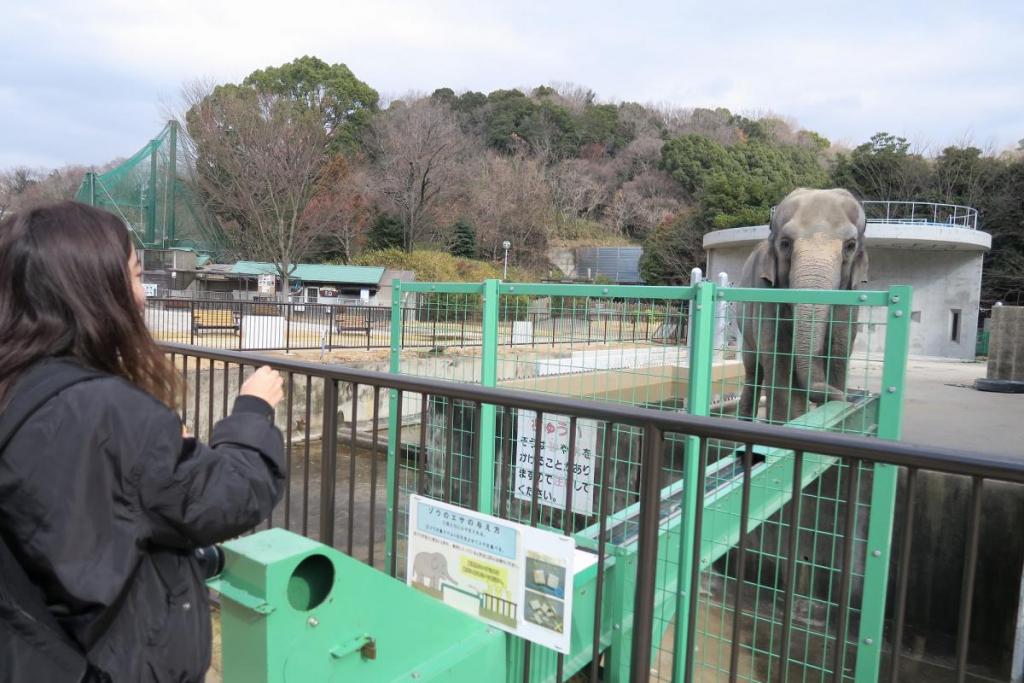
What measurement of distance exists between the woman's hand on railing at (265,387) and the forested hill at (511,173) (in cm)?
2894

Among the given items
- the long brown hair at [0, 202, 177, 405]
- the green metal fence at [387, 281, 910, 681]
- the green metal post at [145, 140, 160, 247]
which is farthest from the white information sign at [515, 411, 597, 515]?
the green metal post at [145, 140, 160, 247]

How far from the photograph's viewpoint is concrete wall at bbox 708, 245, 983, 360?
2334cm

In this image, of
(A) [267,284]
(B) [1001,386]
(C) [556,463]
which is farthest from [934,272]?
(A) [267,284]

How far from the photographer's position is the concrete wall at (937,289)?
76.6 ft

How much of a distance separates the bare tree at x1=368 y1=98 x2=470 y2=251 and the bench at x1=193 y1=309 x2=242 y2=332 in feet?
90.7

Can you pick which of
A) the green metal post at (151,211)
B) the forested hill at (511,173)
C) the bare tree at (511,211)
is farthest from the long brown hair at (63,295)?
the bare tree at (511,211)

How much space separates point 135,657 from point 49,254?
2.69 ft

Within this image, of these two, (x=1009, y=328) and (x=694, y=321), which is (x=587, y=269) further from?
(x=694, y=321)

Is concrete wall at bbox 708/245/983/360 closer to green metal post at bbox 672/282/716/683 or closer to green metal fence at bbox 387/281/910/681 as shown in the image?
green metal fence at bbox 387/281/910/681

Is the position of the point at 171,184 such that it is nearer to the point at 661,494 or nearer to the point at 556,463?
the point at 556,463

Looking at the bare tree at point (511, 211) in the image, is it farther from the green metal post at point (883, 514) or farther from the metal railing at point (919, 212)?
the green metal post at point (883, 514)

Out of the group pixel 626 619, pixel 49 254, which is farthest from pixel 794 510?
pixel 49 254

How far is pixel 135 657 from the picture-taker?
127cm

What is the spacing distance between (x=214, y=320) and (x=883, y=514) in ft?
51.2
